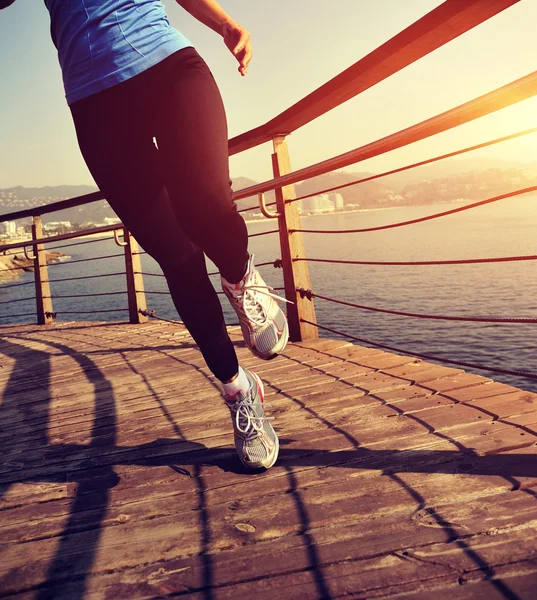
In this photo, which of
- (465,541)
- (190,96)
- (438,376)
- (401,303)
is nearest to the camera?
(465,541)

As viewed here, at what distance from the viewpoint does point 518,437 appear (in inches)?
54.4

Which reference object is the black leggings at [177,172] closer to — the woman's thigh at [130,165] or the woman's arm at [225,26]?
the woman's thigh at [130,165]

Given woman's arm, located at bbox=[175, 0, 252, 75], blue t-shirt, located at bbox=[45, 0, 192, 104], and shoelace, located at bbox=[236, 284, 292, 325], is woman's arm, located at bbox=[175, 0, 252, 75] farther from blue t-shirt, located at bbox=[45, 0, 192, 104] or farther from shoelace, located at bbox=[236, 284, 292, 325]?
shoelace, located at bbox=[236, 284, 292, 325]

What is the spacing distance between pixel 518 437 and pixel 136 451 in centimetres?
111

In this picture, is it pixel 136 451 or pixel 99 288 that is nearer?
pixel 136 451

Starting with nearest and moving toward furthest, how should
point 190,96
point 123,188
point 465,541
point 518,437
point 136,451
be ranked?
1. point 465,541
2. point 190,96
3. point 123,188
4. point 518,437
5. point 136,451

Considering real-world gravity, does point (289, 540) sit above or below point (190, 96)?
below

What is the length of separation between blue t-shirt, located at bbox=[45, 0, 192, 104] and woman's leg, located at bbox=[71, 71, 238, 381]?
31mm

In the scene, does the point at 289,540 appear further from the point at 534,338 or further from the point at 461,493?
the point at 534,338

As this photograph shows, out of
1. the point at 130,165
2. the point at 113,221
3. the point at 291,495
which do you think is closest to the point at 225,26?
the point at 130,165

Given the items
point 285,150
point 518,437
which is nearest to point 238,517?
point 518,437

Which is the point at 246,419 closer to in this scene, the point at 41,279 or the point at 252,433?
the point at 252,433

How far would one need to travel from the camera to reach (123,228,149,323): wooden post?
4508 mm

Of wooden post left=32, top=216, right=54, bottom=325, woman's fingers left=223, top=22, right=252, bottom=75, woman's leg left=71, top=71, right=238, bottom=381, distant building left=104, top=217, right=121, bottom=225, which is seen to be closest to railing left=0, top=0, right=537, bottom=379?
woman's fingers left=223, top=22, right=252, bottom=75
